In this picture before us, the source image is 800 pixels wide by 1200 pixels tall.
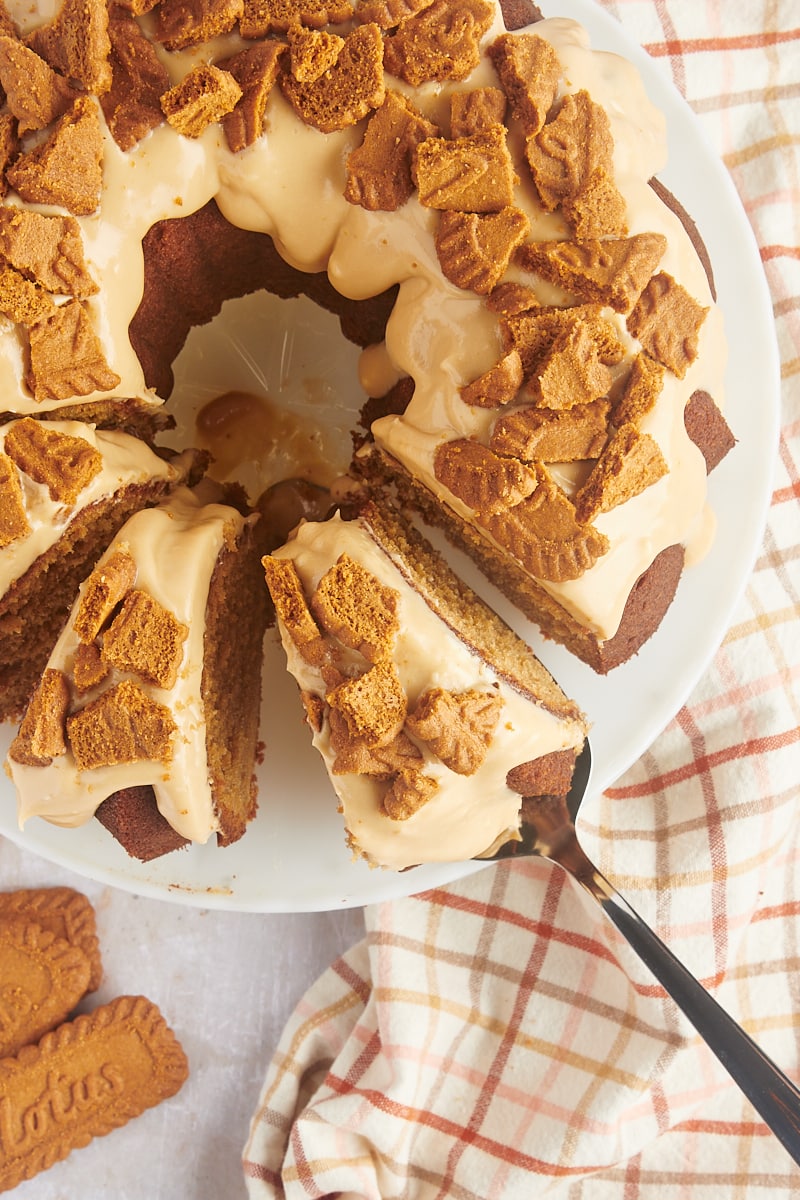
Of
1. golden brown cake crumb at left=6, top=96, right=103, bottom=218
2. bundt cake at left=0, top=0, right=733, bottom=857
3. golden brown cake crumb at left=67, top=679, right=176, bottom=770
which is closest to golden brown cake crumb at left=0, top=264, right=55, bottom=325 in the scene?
bundt cake at left=0, top=0, right=733, bottom=857

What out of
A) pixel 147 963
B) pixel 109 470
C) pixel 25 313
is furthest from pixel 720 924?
pixel 25 313

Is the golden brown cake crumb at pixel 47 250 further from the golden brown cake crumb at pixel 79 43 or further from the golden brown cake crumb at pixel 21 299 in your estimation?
the golden brown cake crumb at pixel 79 43

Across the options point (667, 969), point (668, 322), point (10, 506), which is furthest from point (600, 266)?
point (667, 969)

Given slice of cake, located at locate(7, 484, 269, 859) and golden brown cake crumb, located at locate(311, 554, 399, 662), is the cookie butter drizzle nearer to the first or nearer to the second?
golden brown cake crumb, located at locate(311, 554, 399, 662)

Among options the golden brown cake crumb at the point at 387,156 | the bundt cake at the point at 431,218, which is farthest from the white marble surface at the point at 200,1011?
the golden brown cake crumb at the point at 387,156

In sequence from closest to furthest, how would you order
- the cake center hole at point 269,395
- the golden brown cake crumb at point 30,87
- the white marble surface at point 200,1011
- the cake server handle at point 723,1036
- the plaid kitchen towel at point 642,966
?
the golden brown cake crumb at point 30,87, the cake server handle at point 723,1036, the plaid kitchen towel at point 642,966, the cake center hole at point 269,395, the white marble surface at point 200,1011
